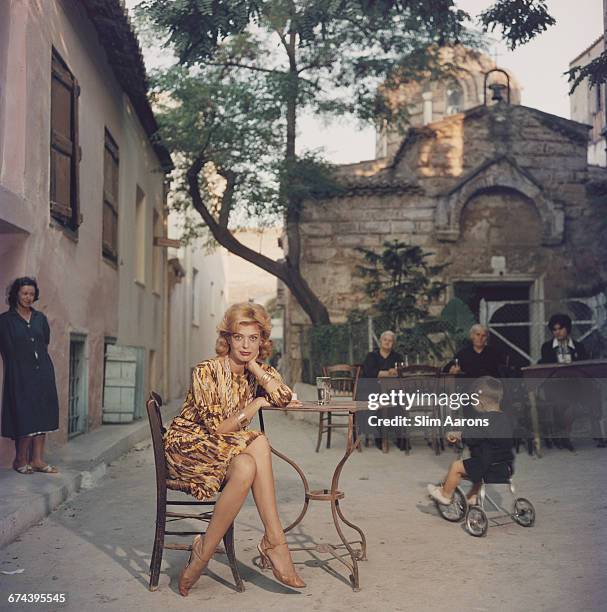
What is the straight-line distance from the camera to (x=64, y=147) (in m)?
9.30

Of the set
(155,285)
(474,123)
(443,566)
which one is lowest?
(443,566)

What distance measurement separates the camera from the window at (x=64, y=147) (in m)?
8.99

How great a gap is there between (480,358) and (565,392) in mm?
1407

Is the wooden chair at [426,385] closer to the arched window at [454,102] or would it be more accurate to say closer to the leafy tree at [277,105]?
the leafy tree at [277,105]

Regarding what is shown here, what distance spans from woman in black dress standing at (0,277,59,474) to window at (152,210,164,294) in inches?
378

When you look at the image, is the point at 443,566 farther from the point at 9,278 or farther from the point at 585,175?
the point at 585,175

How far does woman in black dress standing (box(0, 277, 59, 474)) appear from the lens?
7.11 metres

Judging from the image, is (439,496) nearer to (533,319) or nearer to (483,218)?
(533,319)

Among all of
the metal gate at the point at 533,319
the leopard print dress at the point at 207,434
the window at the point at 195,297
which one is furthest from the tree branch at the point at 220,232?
the leopard print dress at the point at 207,434

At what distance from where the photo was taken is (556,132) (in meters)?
18.0

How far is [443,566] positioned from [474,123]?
48.1ft

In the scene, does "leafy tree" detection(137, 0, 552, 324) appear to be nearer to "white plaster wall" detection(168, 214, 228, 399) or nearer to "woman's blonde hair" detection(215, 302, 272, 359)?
"white plaster wall" detection(168, 214, 228, 399)

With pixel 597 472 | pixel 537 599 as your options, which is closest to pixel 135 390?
pixel 597 472

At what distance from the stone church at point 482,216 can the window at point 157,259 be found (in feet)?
9.30
